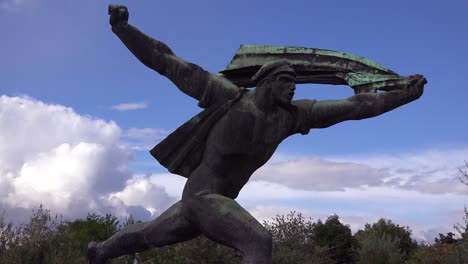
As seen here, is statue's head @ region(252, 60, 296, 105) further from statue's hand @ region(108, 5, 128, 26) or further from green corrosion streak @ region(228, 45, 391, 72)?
statue's hand @ region(108, 5, 128, 26)

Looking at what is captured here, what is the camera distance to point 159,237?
4902 mm

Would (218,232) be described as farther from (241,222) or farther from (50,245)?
(50,245)

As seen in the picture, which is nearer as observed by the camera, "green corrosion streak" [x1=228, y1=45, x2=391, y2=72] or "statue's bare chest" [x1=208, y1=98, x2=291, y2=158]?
"statue's bare chest" [x1=208, y1=98, x2=291, y2=158]

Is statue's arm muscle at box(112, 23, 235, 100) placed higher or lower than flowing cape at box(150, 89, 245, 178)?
higher

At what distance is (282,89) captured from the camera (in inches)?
185

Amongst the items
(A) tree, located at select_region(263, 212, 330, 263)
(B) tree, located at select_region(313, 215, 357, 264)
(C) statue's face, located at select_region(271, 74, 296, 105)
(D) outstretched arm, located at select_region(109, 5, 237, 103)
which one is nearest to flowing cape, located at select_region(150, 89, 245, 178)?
(D) outstretched arm, located at select_region(109, 5, 237, 103)

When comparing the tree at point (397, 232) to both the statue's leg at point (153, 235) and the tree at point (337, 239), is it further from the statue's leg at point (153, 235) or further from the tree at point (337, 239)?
the statue's leg at point (153, 235)

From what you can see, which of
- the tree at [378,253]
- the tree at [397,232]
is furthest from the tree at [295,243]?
the tree at [397,232]

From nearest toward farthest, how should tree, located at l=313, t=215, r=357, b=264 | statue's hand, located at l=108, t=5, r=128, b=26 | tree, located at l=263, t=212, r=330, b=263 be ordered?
statue's hand, located at l=108, t=5, r=128, b=26
tree, located at l=263, t=212, r=330, b=263
tree, located at l=313, t=215, r=357, b=264

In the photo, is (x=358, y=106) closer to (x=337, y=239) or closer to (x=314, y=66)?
(x=314, y=66)

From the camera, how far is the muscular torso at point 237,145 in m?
4.65

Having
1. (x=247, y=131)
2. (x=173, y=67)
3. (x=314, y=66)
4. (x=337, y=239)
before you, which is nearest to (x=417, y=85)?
(x=314, y=66)

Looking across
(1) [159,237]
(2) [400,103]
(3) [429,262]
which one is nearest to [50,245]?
(1) [159,237]

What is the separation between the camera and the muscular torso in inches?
183
